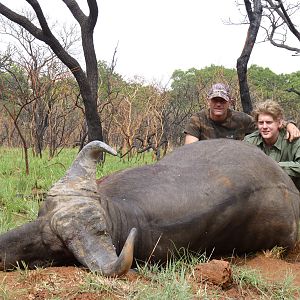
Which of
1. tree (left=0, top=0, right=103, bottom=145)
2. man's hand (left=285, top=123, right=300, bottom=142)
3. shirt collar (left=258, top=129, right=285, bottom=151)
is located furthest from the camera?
tree (left=0, top=0, right=103, bottom=145)

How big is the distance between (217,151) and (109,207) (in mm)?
1141

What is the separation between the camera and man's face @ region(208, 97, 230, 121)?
538cm

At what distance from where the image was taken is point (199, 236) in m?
3.04

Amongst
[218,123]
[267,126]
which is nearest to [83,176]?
[267,126]

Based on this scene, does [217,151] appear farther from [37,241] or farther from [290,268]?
[37,241]

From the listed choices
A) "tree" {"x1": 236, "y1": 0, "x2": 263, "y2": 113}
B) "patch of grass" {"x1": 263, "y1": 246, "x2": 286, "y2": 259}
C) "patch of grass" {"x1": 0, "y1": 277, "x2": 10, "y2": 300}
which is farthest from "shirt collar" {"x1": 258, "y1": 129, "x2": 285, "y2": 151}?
"tree" {"x1": 236, "y1": 0, "x2": 263, "y2": 113}

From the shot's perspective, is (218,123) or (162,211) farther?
(218,123)

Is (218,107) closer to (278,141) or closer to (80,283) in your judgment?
(278,141)

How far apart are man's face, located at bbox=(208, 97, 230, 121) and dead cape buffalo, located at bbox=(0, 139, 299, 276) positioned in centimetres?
161

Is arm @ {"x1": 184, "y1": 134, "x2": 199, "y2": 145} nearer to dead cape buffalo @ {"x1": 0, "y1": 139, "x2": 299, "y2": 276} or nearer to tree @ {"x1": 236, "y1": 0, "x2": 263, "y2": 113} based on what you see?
dead cape buffalo @ {"x1": 0, "y1": 139, "x2": 299, "y2": 276}

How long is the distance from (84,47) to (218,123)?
443 centimetres

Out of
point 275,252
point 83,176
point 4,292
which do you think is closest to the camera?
point 4,292

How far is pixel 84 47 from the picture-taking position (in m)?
9.31

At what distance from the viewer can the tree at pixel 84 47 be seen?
8555 millimetres
